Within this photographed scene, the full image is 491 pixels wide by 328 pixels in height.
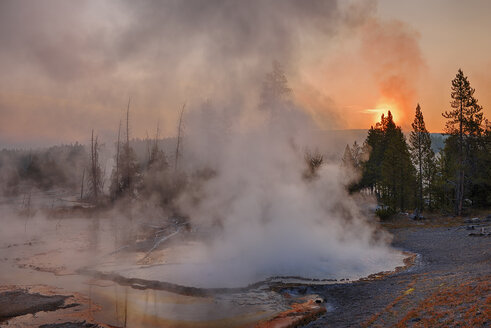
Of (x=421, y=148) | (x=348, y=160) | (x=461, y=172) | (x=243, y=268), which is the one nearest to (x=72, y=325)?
(x=243, y=268)

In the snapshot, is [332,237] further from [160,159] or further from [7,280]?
[160,159]

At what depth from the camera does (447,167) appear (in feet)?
126

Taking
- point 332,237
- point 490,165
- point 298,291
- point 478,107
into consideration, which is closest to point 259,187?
point 332,237

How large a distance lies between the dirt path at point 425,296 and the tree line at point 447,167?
56.4 feet

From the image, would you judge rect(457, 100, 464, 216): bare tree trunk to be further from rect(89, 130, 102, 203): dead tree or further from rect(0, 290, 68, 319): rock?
rect(89, 130, 102, 203): dead tree

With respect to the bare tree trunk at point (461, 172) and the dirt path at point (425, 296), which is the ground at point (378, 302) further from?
the bare tree trunk at point (461, 172)

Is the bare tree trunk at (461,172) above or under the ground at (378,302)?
above

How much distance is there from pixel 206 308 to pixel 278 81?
71.9 feet

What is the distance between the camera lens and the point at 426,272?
1504cm

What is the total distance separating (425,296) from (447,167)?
107ft

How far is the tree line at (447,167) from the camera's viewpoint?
Result: 106 ft

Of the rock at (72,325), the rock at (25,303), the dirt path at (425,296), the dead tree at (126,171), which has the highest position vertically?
the dead tree at (126,171)

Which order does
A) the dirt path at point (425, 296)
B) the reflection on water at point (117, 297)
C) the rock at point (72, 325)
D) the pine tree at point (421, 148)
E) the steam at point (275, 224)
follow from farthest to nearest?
the pine tree at point (421, 148) → the steam at point (275, 224) → the reflection on water at point (117, 297) → the rock at point (72, 325) → the dirt path at point (425, 296)

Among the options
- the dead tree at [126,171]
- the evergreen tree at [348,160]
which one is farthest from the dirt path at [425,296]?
the dead tree at [126,171]
